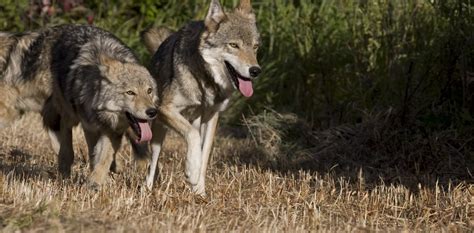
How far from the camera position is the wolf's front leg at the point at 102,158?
24.8ft

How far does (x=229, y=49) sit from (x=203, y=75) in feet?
0.96

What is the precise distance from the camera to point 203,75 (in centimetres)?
780

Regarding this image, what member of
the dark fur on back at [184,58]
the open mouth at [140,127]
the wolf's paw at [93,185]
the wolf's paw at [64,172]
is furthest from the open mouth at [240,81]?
the wolf's paw at [64,172]

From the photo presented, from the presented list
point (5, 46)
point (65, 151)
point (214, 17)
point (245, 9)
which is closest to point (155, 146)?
point (65, 151)

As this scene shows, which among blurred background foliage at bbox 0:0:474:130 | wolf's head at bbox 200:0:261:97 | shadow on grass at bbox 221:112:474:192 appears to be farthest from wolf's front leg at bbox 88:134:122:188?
blurred background foliage at bbox 0:0:474:130

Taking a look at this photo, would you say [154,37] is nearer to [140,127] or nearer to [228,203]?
[140,127]

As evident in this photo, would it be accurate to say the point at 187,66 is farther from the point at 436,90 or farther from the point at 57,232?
the point at 436,90

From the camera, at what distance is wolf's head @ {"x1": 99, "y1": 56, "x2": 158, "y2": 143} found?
7.27m

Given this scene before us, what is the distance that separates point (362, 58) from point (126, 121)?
14.9 ft

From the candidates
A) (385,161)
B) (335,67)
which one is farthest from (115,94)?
(335,67)

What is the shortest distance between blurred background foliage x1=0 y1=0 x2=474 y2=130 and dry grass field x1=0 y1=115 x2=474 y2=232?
6.03 feet

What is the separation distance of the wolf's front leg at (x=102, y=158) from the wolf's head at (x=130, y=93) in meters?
0.25

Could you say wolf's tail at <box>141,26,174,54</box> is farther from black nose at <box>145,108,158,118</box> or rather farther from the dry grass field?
black nose at <box>145,108,158,118</box>

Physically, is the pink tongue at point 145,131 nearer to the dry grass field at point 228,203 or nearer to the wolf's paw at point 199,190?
the dry grass field at point 228,203
